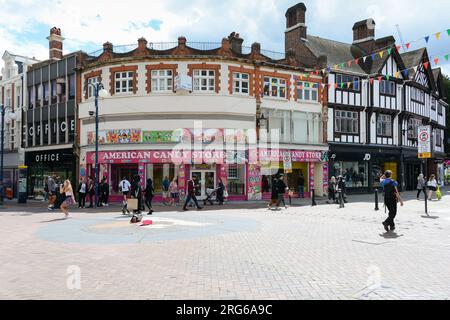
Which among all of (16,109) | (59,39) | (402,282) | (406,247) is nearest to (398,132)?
(406,247)

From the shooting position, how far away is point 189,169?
22.1 metres

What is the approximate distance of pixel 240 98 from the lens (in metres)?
22.9

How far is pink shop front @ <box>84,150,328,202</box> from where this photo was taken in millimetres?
21859

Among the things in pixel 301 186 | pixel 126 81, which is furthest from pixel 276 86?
pixel 126 81

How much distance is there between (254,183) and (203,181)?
344cm

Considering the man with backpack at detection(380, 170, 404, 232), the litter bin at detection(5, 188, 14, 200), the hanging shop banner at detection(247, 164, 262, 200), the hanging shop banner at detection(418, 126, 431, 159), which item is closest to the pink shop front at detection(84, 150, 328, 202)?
the hanging shop banner at detection(247, 164, 262, 200)

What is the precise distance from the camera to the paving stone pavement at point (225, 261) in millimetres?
5109

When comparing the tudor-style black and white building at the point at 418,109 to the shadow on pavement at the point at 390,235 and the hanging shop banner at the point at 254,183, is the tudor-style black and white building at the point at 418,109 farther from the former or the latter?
the shadow on pavement at the point at 390,235

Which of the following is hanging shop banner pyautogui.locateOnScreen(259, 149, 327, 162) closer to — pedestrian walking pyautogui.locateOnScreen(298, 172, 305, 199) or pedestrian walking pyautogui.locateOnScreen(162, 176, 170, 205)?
pedestrian walking pyautogui.locateOnScreen(298, 172, 305, 199)

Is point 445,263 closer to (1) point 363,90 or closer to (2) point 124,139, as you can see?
(2) point 124,139

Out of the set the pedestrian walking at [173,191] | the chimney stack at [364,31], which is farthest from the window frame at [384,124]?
the pedestrian walking at [173,191]

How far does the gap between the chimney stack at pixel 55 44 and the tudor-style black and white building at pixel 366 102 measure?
19456 millimetres
